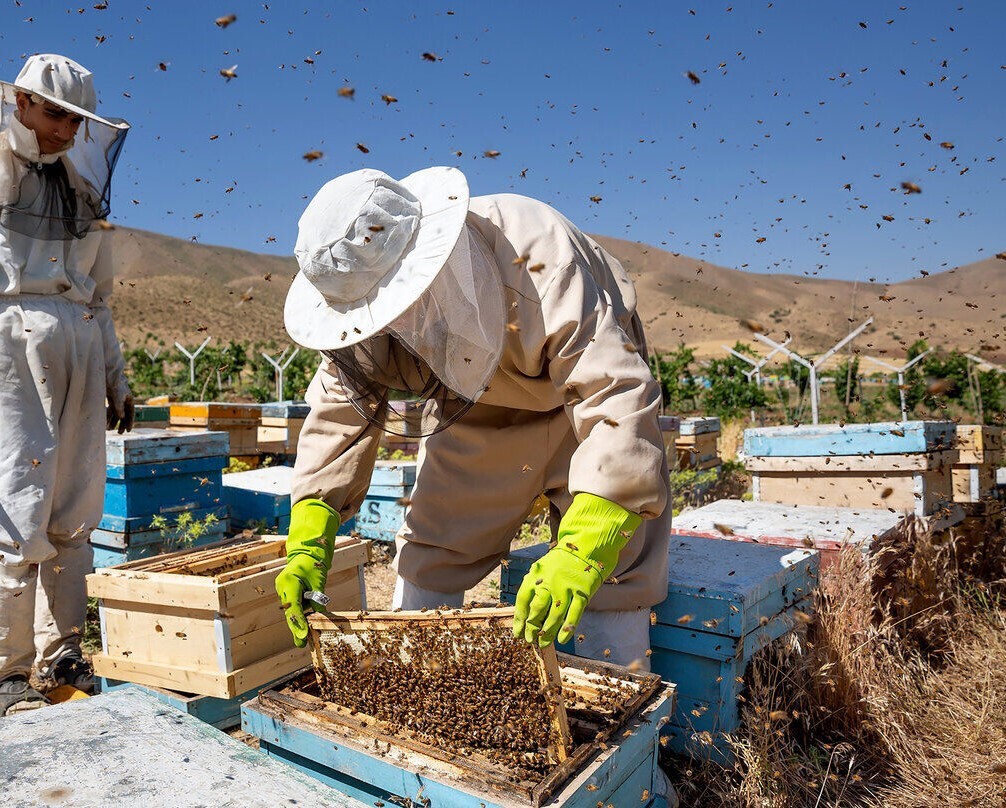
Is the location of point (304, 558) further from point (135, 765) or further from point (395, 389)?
point (135, 765)

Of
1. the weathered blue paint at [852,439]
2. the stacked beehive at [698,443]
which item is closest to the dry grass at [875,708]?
the weathered blue paint at [852,439]

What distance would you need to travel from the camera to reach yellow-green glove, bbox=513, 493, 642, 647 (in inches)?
76.9

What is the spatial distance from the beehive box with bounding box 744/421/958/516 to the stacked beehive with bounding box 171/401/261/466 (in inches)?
237

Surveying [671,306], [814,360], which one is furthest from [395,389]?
[671,306]

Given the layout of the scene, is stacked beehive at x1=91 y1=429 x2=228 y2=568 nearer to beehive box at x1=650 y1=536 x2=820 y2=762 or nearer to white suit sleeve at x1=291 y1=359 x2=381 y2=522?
white suit sleeve at x1=291 y1=359 x2=381 y2=522

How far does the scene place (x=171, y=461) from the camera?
480 cm

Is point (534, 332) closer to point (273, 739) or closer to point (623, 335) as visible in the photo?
point (623, 335)

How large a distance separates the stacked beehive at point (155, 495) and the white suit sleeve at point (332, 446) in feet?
7.64

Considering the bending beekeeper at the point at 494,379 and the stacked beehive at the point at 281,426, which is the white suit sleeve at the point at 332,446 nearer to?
the bending beekeeper at the point at 494,379

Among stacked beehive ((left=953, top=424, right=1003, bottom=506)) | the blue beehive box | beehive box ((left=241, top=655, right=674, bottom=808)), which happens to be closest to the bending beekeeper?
beehive box ((left=241, top=655, right=674, bottom=808))

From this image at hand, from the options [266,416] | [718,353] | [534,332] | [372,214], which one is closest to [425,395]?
[534,332]

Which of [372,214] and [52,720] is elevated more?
[372,214]

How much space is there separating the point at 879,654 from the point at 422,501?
2.43 meters

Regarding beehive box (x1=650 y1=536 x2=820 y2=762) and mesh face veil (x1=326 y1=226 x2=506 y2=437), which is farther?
beehive box (x1=650 y1=536 x2=820 y2=762)
